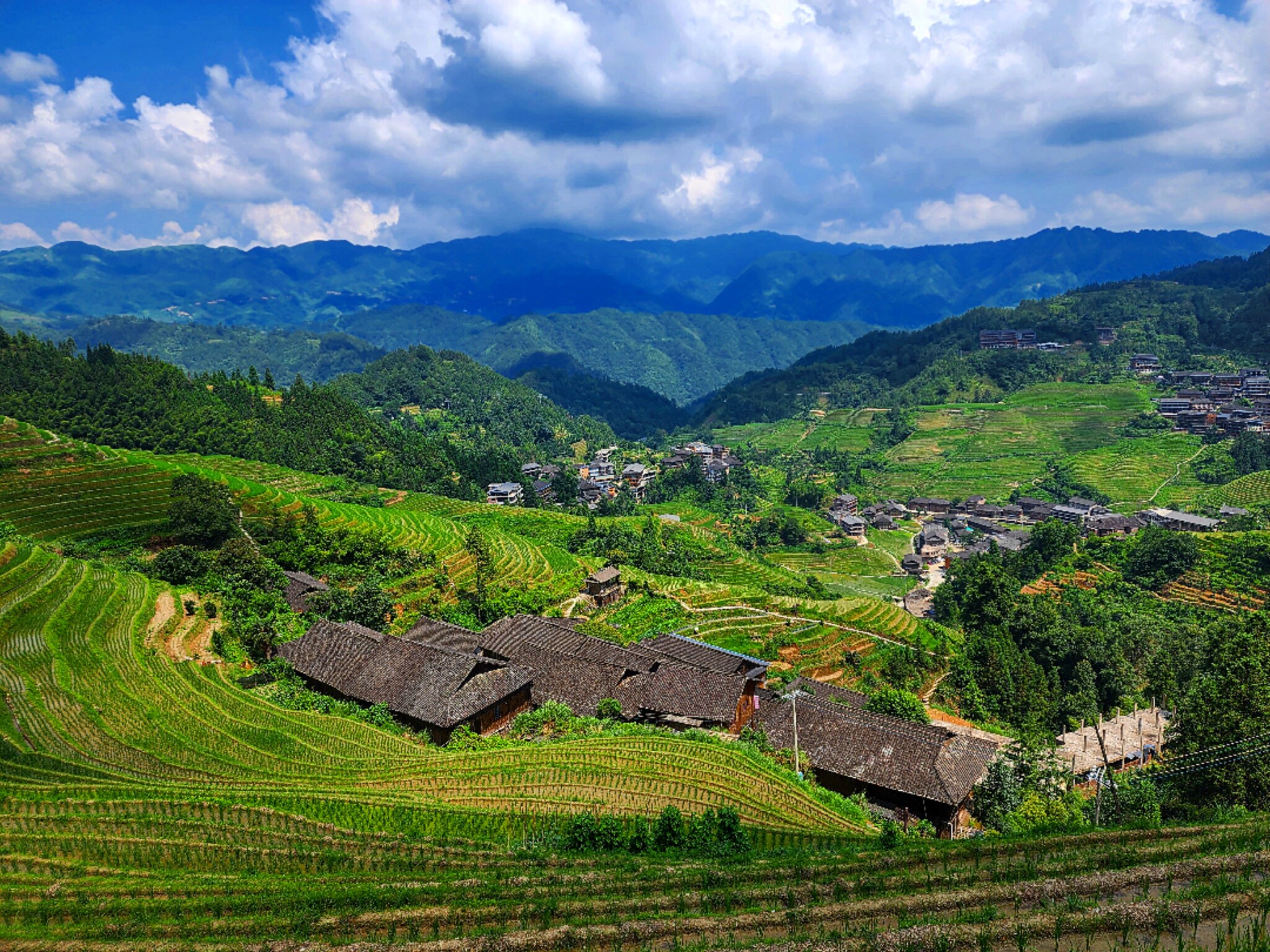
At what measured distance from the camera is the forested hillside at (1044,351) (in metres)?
121

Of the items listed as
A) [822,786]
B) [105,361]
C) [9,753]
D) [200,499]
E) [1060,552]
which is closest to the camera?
[9,753]

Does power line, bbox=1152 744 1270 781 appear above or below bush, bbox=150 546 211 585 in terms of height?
below

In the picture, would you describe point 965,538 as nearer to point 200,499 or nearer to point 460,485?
point 460,485

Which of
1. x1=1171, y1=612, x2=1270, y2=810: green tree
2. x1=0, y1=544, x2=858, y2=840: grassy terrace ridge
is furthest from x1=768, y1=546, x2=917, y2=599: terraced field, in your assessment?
x1=0, y1=544, x2=858, y2=840: grassy terrace ridge

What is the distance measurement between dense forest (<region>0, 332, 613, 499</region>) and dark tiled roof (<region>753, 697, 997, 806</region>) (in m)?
60.8

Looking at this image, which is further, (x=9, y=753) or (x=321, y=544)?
(x=321, y=544)

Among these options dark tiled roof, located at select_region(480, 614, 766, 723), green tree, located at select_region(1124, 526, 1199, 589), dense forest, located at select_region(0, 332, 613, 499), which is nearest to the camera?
dark tiled roof, located at select_region(480, 614, 766, 723)

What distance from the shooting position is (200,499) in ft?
140

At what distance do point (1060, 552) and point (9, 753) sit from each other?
225 ft

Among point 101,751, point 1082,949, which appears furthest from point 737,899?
point 101,751

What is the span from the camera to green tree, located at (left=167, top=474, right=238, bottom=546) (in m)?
41.8

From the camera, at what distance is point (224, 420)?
7575 cm

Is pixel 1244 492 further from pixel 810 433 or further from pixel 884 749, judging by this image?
pixel 884 749

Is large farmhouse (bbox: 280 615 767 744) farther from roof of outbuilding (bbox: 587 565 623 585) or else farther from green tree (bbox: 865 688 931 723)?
roof of outbuilding (bbox: 587 565 623 585)
